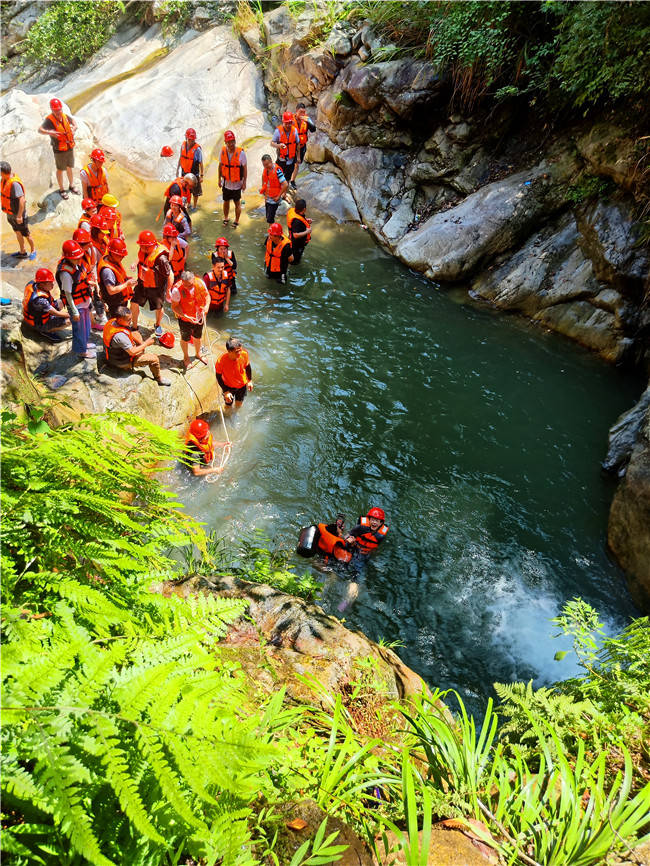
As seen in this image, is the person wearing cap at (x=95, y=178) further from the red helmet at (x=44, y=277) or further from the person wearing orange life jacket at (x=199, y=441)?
the person wearing orange life jacket at (x=199, y=441)

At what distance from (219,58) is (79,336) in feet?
46.8

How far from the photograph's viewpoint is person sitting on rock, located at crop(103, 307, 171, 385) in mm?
7594

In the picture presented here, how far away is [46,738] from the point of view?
1485mm

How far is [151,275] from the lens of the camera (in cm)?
875

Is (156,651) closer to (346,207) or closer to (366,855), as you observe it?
(366,855)

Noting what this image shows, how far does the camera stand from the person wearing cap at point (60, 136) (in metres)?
11.7

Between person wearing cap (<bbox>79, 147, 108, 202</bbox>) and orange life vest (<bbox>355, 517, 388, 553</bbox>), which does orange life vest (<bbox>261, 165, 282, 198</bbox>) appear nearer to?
person wearing cap (<bbox>79, 147, 108, 202</bbox>)

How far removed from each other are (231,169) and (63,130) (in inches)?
151

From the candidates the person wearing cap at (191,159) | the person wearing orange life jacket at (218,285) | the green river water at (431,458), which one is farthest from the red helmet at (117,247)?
the person wearing cap at (191,159)

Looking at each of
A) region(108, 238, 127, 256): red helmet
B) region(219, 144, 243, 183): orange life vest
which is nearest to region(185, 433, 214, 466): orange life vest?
region(108, 238, 127, 256): red helmet

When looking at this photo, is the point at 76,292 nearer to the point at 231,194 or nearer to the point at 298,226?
the point at 298,226

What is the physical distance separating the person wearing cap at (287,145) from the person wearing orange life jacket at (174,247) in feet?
16.8

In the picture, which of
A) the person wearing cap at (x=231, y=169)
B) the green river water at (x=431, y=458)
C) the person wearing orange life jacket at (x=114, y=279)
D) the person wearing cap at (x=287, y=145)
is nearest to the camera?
the green river water at (x=431, y=458)

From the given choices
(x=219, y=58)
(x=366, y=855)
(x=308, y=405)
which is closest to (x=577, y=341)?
(x=308, y=405)
